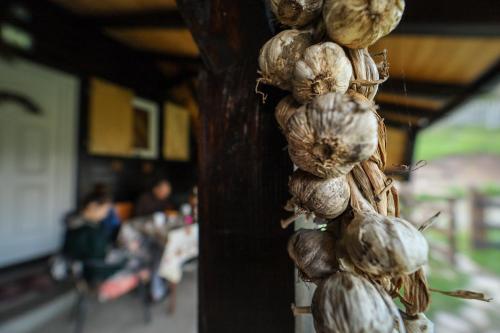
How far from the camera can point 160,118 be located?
390 cm

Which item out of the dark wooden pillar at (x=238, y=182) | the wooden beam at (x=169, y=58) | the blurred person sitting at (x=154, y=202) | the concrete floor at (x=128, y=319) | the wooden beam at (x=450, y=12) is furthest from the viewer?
the wooden beam at (x=169, y=58)

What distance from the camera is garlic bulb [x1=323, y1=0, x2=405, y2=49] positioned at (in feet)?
0.74

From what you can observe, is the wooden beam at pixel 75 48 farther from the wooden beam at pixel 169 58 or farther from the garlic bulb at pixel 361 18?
the garlic bulb at pixel 361 18

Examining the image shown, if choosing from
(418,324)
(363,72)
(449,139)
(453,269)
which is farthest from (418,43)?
(453,269)

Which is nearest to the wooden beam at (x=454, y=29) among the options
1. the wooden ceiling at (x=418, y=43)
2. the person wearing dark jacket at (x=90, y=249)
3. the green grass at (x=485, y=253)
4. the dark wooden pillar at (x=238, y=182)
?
the wooden ceiling at (x=418, y=43)

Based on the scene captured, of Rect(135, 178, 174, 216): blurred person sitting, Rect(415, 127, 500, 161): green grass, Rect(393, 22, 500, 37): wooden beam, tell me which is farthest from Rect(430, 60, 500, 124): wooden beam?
Rect(135, 178, 174, 216): blurred person sitting

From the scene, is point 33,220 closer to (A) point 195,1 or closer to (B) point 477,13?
(A) point 195,1

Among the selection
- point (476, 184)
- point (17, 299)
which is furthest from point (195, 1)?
point (476, 184)

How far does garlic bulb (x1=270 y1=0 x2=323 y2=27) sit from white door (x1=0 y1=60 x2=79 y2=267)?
2.65 meters

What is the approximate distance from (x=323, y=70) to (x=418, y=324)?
0.27 meters

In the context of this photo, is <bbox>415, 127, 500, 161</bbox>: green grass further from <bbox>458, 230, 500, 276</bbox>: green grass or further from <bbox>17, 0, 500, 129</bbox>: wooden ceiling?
<bbox>458, 230, 500, 276</bbox>: green grass

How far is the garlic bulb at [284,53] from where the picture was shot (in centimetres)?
27

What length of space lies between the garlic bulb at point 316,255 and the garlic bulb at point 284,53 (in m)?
0.18

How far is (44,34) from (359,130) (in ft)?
9.96
